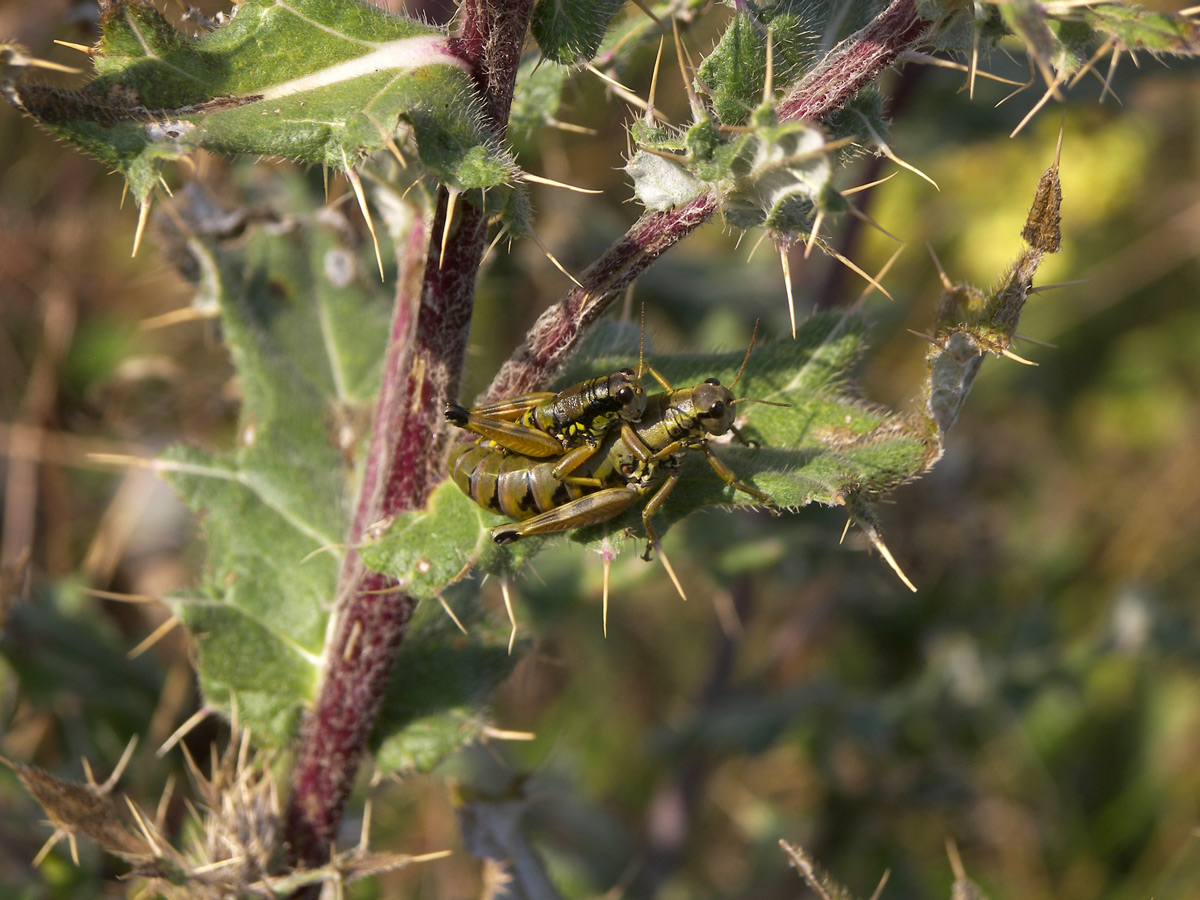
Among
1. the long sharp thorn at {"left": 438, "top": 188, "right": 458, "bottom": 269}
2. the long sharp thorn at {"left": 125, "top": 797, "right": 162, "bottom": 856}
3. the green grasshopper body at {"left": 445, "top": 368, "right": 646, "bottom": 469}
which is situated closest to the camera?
the long sharp thorn at {"left": 438, "top": 188, "right": 458, "bottom": 269}

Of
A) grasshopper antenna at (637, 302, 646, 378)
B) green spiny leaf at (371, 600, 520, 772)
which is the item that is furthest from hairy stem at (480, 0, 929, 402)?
green spiny leaf at (371, 600, 520, 772)

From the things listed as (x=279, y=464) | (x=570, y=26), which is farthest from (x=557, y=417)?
(x=279, y=464)

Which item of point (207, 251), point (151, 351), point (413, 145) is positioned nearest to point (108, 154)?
point (413, 145)

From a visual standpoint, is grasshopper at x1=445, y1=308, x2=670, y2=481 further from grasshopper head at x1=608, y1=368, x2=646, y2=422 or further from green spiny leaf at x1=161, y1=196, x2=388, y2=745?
green spiny leaf at x1=161, y1=196, x2=388, y2=745

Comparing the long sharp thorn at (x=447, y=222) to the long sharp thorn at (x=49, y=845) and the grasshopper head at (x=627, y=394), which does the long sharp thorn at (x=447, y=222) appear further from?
the long sharp thorn at (x=49, y=845)

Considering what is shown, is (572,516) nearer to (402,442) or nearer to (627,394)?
(627,394)
